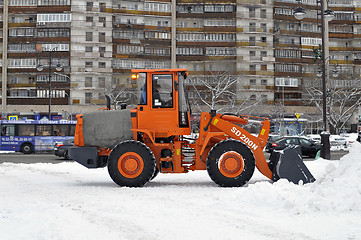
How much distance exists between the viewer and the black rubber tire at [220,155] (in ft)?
35.6

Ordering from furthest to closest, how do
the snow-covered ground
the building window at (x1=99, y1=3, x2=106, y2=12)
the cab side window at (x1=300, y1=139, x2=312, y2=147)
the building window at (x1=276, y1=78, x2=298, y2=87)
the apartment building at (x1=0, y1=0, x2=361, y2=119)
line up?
the building window at (x1=276, y1=78, x2=298, y2=87), the building window at (x1=99, y1=3, x2=106, y2=12), the apartment building at (x1=0, y1=0, x2=361, y2=119), the cab side window at (x1=300, y1=139, x2=312, y2=147), the snow-covered ground

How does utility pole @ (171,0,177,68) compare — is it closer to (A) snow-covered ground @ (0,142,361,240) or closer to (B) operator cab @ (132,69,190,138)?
(B) operator cab @ (132,69,190,138)

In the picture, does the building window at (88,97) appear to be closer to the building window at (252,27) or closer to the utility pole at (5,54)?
the utility pole at (5,54)

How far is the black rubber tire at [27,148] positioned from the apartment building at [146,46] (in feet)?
98.5

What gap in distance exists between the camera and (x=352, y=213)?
683 centimetres

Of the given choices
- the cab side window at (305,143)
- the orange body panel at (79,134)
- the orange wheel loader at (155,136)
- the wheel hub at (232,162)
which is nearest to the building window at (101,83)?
the cab side window at (305,143)

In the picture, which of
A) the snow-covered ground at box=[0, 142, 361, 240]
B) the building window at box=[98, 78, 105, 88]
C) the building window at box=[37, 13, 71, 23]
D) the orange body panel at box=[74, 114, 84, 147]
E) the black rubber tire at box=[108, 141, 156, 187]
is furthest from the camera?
the building window at box=[37, 13, 71, 23]

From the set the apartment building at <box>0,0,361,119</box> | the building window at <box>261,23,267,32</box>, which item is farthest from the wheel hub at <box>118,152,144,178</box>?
the building window at <box>261,23,267,32</box>

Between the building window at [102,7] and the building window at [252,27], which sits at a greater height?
the building window at [102,7]

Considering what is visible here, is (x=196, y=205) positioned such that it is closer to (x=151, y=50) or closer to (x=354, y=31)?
(x=151, y=50)

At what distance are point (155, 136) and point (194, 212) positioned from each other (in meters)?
4.32

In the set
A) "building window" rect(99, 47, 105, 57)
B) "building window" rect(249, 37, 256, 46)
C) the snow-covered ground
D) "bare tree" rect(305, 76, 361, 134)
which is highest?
"building window" rect(249, 37, 256, 46)

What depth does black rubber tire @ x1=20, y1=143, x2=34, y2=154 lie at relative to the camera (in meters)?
31.7

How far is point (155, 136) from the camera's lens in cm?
1153
